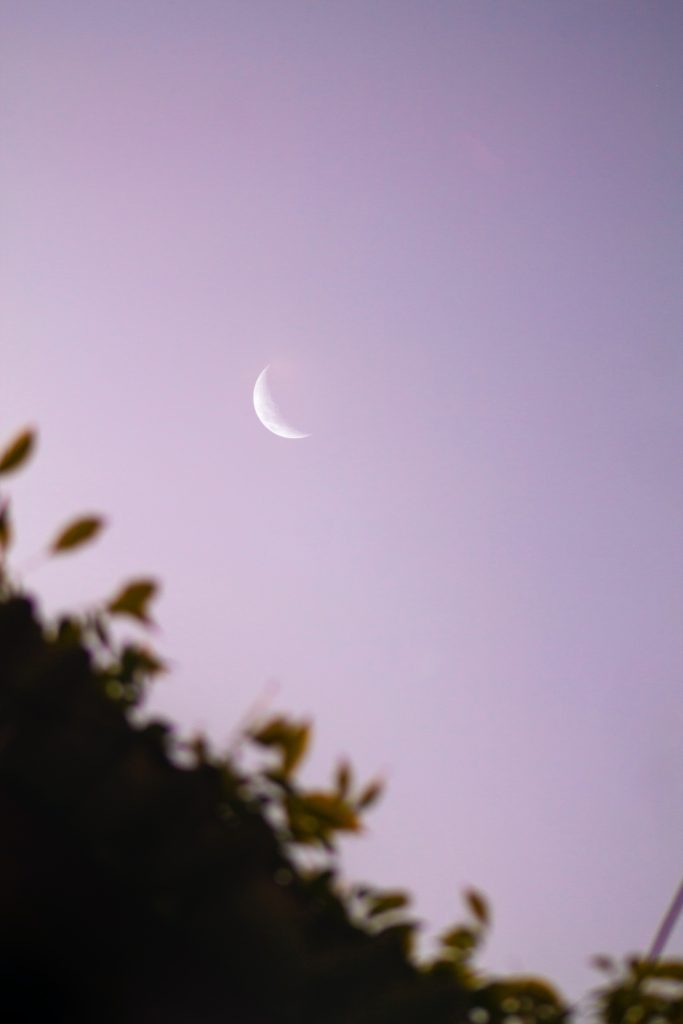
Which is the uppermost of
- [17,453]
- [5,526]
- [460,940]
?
[17,453]

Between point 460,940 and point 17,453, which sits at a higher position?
point 17,453

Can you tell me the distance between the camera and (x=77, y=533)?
5.54 ft

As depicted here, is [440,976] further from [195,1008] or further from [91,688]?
[91,688]

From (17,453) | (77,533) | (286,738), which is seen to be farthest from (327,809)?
(17,453)

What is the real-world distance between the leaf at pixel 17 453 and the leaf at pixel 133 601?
0.37m

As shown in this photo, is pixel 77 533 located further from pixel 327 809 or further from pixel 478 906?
pixel 478 906

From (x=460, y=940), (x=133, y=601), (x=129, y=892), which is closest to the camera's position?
(x=129, y=892)

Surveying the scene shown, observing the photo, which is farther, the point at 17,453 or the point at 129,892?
the point at 17,453

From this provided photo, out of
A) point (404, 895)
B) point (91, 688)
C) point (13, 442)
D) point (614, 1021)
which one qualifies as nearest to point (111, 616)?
point (91, 688)

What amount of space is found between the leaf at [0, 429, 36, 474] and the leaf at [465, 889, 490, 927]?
5.19 feet

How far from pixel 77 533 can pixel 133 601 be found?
201 mm

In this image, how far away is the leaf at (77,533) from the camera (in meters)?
1.68

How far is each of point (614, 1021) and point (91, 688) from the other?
Answer: 155cm

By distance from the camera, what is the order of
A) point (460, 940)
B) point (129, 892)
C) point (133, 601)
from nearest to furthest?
point (129, 892), point (133, 601), point (460, 940)
